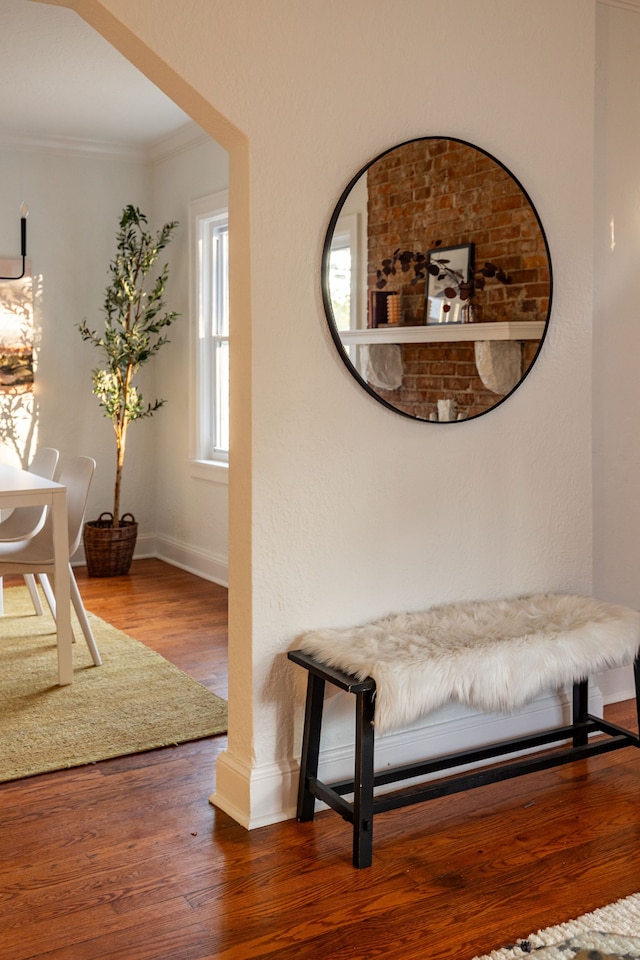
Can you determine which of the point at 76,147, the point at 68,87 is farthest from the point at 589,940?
the point at 76,147

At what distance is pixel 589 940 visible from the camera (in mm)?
2090

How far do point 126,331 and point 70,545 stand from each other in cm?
210

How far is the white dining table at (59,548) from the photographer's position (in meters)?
3.79

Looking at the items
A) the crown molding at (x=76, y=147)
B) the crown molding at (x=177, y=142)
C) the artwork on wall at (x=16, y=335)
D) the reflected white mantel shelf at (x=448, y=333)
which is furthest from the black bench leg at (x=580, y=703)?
the crown molding at (x=76, y=147)

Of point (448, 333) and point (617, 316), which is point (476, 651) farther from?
point (617, 316)

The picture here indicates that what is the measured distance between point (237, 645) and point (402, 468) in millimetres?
737

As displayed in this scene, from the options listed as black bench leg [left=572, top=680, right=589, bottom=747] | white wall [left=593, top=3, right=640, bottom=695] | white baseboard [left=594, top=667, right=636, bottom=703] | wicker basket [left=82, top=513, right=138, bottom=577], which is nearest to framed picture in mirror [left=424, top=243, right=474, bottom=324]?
white wall [left=593, top=3, right=640, bottom=695]

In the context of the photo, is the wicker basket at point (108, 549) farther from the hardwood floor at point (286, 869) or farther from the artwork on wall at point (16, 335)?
the hardwood floor at point (286, 869)

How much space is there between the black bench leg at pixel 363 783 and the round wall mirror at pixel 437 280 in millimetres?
925

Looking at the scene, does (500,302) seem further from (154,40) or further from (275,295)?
(154,40)

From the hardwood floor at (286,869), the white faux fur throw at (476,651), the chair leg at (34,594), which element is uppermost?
the white faux fur throw at (476,651)

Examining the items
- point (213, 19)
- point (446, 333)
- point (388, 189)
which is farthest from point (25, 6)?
point (446, 333)

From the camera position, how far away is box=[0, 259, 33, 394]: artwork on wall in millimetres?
5895

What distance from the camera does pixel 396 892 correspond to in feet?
7.63
